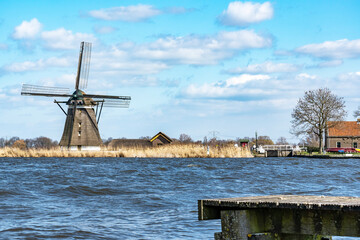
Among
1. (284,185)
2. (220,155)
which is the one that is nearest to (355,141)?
(220,155)

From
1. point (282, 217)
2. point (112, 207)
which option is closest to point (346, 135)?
point (112, 207)

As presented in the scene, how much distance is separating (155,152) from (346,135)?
3847 cm

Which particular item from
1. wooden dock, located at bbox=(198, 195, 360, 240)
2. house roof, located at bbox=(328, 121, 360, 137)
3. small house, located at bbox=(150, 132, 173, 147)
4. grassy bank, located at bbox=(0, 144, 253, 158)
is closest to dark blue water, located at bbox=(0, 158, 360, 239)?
wooden dock, located at bbox=(198, 195, 360, 240)

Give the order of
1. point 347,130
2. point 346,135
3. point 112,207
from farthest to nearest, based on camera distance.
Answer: point 347,130 → point 346,135 → point 112,207

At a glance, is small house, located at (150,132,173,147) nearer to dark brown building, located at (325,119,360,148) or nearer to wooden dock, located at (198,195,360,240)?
dark brown building, located at (325,119,360,148)

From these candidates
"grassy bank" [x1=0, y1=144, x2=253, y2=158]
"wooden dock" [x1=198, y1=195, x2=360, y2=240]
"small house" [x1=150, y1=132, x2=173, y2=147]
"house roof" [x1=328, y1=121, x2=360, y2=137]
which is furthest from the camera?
"small house" [x1=150, y1=132, x2=173, y2=147]

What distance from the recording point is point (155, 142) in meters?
77.9

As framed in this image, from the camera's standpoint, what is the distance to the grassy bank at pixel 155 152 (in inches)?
1731

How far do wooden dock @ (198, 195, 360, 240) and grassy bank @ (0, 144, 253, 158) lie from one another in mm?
Result: 38846

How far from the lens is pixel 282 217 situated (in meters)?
4.03

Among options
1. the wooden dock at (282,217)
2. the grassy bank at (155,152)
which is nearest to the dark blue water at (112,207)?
the wooden dock at (282,217)

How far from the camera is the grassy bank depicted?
144ft

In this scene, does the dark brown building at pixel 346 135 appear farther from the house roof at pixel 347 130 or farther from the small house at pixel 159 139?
the small house at pixel 159 139

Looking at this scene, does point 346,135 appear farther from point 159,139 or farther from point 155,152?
point 155,152
